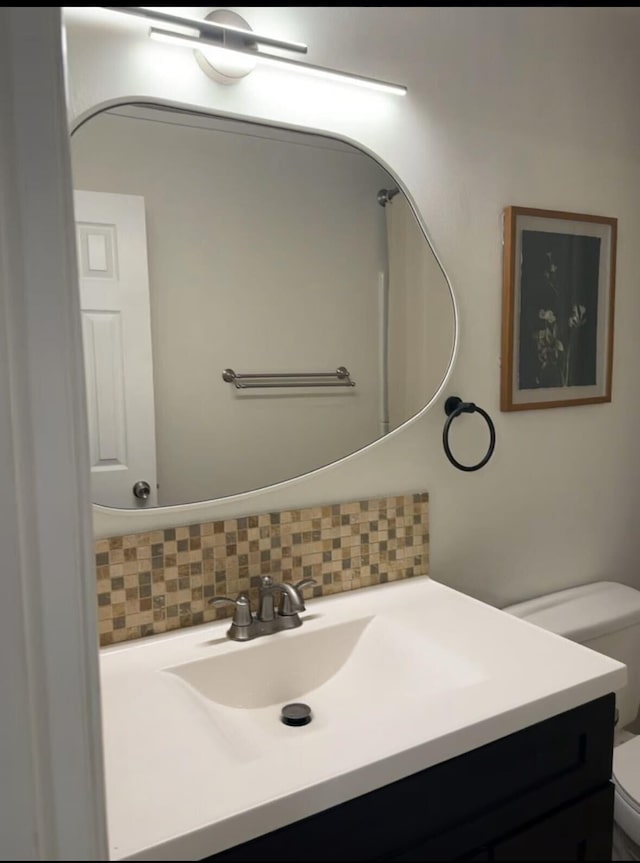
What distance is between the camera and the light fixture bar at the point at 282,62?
1079 mm

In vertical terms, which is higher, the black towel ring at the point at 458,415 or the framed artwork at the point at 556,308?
the framed artwork at the point at 556,308

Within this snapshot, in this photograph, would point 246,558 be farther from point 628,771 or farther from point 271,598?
point 628,771

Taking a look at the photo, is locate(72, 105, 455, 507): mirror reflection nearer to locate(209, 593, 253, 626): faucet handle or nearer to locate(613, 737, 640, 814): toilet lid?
locate(209, 593, 253, 626): faucet handle

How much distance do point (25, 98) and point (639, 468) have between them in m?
1.88

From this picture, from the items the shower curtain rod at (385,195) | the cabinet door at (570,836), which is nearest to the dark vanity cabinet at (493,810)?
the cabinet door at (570,836)

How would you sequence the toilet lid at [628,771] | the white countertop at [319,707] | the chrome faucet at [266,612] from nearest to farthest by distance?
the white countertop at [319,707], the chrome faucet at [266,612], the toilet lid at [628,771]

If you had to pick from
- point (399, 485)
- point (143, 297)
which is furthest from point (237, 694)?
point (143, 297)

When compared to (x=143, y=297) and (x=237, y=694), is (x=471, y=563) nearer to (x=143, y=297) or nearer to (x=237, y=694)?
(x=237, y=694)

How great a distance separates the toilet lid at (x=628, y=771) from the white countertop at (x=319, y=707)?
430mm

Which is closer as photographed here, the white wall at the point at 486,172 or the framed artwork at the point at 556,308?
the white wall at the point at 486,172

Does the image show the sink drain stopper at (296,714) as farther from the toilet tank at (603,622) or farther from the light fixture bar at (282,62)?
the light fixture bar at (282,62)

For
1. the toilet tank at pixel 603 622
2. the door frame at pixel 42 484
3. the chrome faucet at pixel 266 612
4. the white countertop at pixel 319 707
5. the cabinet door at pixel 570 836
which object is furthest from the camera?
the toilet tank at pixel 603 622

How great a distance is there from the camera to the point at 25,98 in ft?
1.50

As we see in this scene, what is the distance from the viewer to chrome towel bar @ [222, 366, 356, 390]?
122 centimetres
